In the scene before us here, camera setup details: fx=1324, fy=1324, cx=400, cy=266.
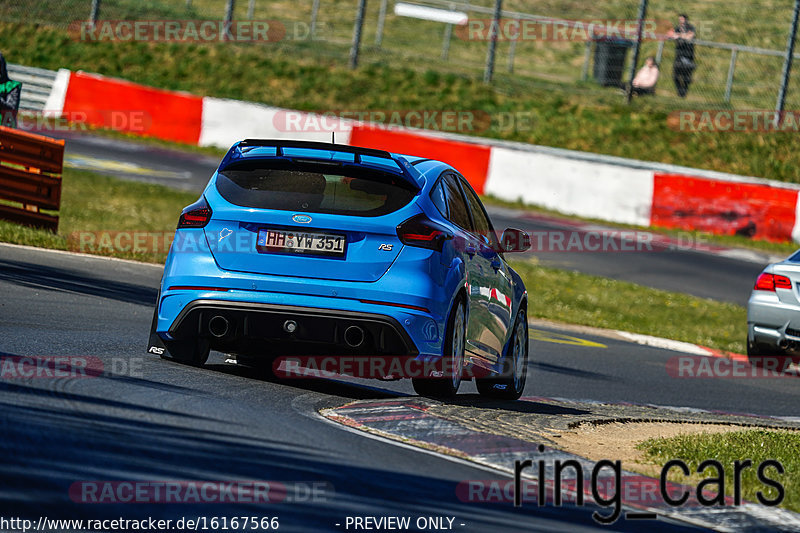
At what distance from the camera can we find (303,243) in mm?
8102

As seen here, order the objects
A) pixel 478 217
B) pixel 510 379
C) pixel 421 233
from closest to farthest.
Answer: pixel 421 233 → pixel 478 217 → pixel 510 379

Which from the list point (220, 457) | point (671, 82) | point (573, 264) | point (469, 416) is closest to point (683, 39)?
point (671, 82)

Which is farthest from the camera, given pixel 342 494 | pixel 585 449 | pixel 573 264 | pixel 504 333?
pixel 573 264

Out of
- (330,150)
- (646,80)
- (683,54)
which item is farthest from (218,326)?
(646,80)

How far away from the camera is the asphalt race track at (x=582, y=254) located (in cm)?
2086

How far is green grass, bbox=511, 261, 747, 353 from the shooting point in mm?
17469

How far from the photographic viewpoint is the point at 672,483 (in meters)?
6.89

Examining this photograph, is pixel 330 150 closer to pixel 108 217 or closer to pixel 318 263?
pixel 318 263

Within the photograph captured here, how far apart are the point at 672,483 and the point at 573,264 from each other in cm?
1483

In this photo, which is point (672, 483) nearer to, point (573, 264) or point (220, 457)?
point (220, 457)

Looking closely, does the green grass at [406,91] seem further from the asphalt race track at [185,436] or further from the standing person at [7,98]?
the asphalt race track at [185,436]

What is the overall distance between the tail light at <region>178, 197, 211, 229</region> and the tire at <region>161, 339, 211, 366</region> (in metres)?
0.79

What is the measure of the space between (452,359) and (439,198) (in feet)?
3.46

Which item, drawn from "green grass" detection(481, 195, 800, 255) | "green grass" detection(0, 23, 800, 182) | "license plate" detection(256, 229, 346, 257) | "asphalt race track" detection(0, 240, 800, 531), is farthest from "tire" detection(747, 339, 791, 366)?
"green grass" detection(0, 23, 800, 182)
